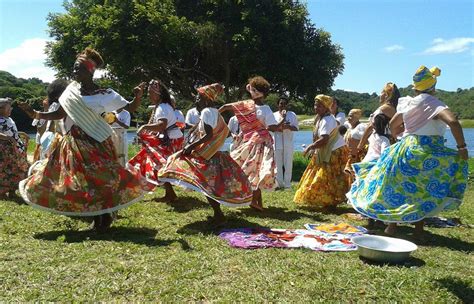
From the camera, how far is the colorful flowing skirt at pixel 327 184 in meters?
7.41

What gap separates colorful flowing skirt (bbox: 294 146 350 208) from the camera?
292 inches

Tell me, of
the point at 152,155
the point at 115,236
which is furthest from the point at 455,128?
the point at 152,155

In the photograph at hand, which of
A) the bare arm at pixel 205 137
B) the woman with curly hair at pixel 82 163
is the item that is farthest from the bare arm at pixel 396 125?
the woman with curly hair at pixel 82 163

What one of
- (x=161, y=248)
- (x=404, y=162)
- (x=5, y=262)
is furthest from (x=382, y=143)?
(x=5, y=262)

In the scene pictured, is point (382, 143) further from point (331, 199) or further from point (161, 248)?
point (161, 248)

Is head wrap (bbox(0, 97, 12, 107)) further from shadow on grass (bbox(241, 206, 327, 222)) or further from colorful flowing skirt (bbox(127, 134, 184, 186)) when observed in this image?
shadow on grass (bbox(241, 206, 327, 222))

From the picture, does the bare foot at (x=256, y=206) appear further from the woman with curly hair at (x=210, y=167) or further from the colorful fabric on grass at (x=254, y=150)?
the woman with curly hair at (x=210, y=167)

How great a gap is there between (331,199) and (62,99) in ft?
14.1

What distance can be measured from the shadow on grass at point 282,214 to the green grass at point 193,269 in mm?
1004

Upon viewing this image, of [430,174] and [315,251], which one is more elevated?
[430,174]

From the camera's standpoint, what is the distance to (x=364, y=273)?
4039 mm

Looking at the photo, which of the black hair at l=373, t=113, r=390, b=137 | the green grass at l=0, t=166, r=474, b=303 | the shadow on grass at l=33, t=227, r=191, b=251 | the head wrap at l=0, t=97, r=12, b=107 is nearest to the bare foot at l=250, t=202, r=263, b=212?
the green grass at l=0, t=166, r=474, b=303

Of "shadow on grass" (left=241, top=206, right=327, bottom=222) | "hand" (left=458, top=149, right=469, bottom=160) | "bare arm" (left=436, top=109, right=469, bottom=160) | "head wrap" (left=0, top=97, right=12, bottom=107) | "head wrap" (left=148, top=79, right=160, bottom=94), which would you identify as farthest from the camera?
"head wrap" (left=0, top=97, right=12, bottom=107)

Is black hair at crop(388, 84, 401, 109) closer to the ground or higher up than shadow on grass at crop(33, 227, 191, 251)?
higher up
